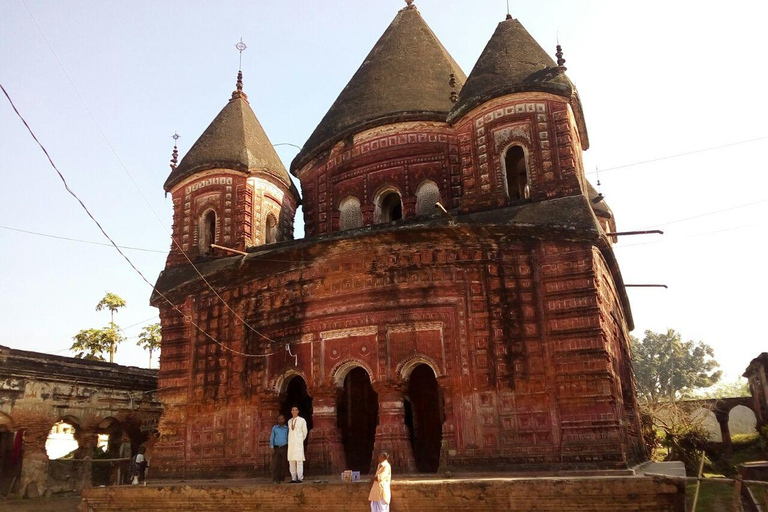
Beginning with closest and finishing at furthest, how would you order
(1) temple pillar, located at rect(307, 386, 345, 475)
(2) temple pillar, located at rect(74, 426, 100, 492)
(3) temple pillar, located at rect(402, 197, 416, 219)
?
(1) temple pillar, located at rect(307, 386, 345, 475)
(3) temple pillar, located at rect(402, 197, 416, 219)
(2) temple pillar, located at rect(74, 426, 100, 492)

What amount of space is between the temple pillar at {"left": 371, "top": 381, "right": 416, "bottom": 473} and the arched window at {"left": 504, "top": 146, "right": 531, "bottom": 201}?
474 cm

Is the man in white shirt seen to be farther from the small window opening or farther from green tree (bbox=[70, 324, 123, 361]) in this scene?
green tree (bbox=[70, 324, 123, 361])

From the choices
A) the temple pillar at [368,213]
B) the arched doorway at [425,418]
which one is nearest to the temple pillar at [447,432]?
the arched doorway at [425,418]

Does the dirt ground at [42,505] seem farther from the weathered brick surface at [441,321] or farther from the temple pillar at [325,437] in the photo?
the temple pillar at [325,437]

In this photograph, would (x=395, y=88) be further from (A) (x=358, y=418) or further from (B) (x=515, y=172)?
(A) (x=358, y=418)

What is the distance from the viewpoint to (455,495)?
8812mm

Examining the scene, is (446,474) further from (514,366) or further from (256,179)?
(256,179)

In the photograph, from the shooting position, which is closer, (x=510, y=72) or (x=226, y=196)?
(x=510, y=72)

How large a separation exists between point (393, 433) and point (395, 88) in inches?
357

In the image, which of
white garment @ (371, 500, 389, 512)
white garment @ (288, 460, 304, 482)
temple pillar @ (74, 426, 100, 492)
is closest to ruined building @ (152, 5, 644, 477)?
white garment @ (288, 460, 304, 482)

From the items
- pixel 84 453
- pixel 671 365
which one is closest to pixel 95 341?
pixel 84 453

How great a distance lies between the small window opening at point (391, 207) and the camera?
16.0 m

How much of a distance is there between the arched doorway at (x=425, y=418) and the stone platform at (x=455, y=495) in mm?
3394

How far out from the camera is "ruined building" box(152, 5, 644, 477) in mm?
11000
